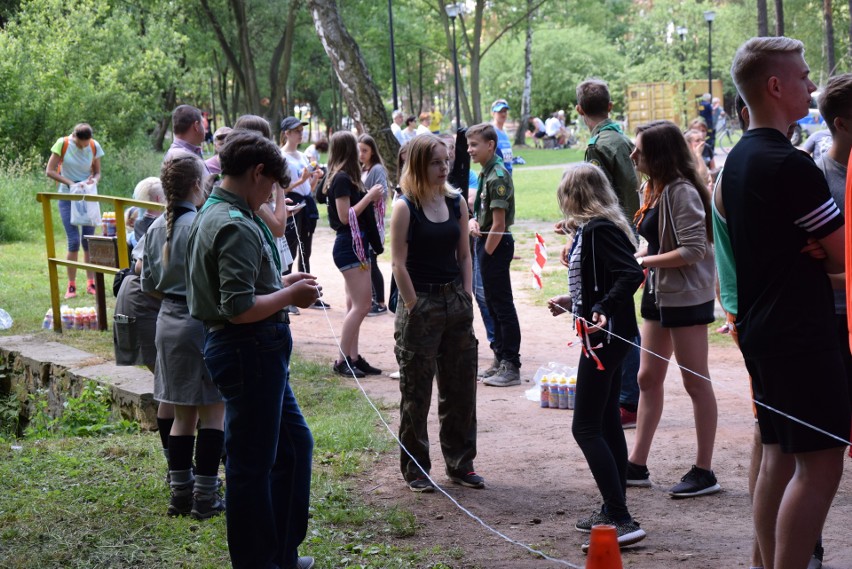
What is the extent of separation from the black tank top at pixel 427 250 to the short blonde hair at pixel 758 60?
238cm

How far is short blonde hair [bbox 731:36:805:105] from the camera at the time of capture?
3363 mm

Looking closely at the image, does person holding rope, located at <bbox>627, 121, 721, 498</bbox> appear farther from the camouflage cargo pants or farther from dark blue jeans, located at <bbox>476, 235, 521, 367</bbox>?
dark blue jeans, located at <bbox>476, 235, 521, 367</bbox>

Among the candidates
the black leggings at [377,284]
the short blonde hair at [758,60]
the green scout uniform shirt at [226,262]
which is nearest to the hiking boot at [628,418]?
the green scout uniform shirt at [226,262]

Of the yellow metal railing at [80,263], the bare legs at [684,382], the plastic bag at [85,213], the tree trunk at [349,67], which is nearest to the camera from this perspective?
the bare legs at [684,382]

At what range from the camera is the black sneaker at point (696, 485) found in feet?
17.5

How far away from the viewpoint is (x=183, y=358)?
493 cm

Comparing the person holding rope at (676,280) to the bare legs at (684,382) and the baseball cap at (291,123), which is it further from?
the baseball cap at (291,123)

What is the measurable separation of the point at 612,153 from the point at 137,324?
321cm

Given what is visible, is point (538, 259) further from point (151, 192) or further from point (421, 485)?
point (421, 485)

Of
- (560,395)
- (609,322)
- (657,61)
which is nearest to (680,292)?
(609,322)

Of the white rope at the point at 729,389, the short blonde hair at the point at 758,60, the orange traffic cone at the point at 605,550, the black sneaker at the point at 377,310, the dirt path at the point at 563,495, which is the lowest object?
the dirt path at the point at 563,495

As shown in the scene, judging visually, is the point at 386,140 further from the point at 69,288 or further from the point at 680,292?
the point at 680,292

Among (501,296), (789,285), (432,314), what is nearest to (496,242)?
(501,296)

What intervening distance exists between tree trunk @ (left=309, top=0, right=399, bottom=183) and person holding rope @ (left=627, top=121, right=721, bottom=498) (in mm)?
13098
